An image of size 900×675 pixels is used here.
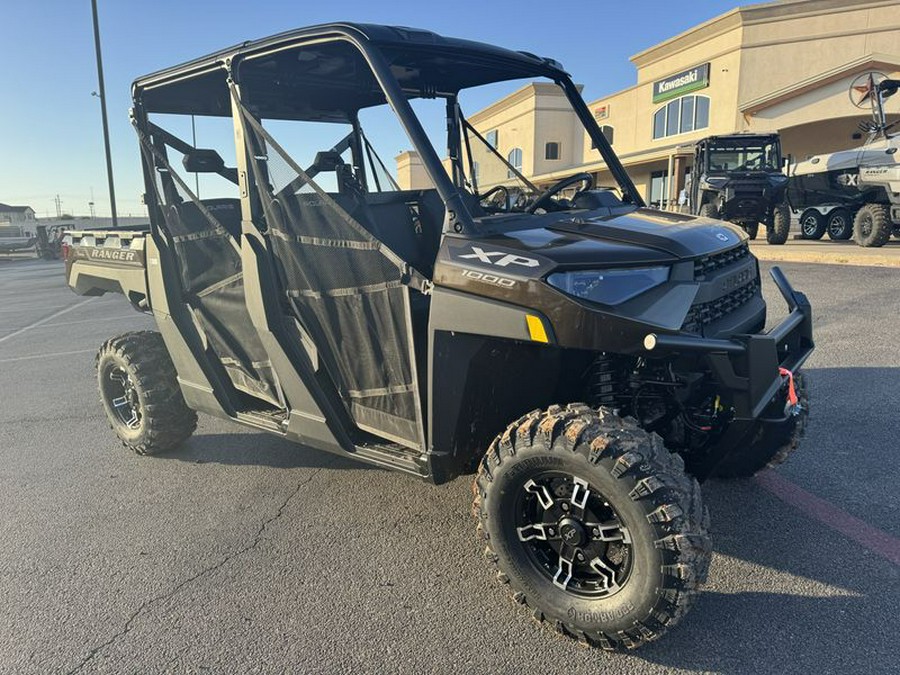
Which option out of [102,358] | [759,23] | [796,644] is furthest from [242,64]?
[759,23]

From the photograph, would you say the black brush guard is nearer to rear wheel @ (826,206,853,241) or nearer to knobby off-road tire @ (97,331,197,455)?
knobby off-road tire @ (97,331,197,455)

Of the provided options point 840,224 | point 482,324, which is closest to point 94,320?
point 482,324

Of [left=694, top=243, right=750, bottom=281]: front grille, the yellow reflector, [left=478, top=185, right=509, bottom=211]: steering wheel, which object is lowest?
the yellow reflector

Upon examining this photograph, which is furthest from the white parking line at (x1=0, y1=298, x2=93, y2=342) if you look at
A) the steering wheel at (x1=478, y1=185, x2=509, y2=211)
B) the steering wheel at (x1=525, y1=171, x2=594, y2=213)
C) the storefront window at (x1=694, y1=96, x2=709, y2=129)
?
the storefront window at (x1=694, y1=96, x2=709, y2=129)

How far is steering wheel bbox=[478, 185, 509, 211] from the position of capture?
3.49 metres

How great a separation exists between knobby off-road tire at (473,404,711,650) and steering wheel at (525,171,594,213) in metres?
1.20

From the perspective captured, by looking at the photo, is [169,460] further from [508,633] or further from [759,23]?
[759,23]

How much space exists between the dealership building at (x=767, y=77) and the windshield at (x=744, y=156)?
7093 millimetres

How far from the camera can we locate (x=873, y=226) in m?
13.7

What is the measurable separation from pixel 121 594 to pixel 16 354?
6751mm

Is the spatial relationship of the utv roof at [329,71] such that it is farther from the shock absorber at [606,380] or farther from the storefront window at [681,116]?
the storefront window at [681,116]

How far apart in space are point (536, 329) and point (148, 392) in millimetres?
3056

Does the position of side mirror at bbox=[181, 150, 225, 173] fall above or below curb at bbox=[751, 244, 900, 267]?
above

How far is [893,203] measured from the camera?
13516 mm
